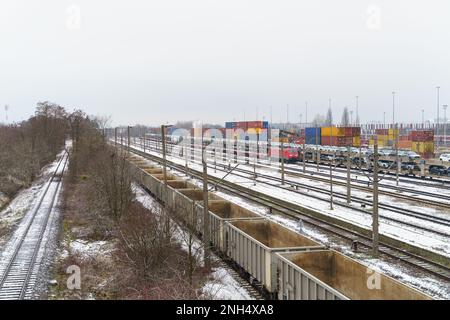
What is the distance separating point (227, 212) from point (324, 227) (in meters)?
5.23

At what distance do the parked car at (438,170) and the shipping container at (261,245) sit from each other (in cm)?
3168

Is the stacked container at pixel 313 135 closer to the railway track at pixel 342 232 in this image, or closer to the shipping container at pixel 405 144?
the shipping container at pixel 405 144

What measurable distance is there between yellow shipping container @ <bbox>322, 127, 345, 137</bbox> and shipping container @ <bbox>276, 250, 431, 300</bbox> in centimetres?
5441

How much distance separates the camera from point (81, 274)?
736 inches

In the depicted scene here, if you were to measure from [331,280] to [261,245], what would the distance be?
7.85 feet

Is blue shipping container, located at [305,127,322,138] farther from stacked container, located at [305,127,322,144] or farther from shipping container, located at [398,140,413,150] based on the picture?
shipping container, located at [398,140,413,150]

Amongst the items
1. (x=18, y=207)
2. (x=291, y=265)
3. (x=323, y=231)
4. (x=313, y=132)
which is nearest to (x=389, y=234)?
(x=323, y=231)

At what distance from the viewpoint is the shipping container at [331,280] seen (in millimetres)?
11242

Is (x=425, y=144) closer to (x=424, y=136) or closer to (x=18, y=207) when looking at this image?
(x=424, y=136)

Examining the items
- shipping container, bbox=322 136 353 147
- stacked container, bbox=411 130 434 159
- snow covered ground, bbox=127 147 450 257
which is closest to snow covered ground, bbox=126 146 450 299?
snow covered ground, bbox=127 147 450 257

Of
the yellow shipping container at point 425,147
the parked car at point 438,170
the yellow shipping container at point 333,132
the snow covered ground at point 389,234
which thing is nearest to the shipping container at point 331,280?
the snow covered ground at point 389,234

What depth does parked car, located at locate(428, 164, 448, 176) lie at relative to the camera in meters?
45.7
